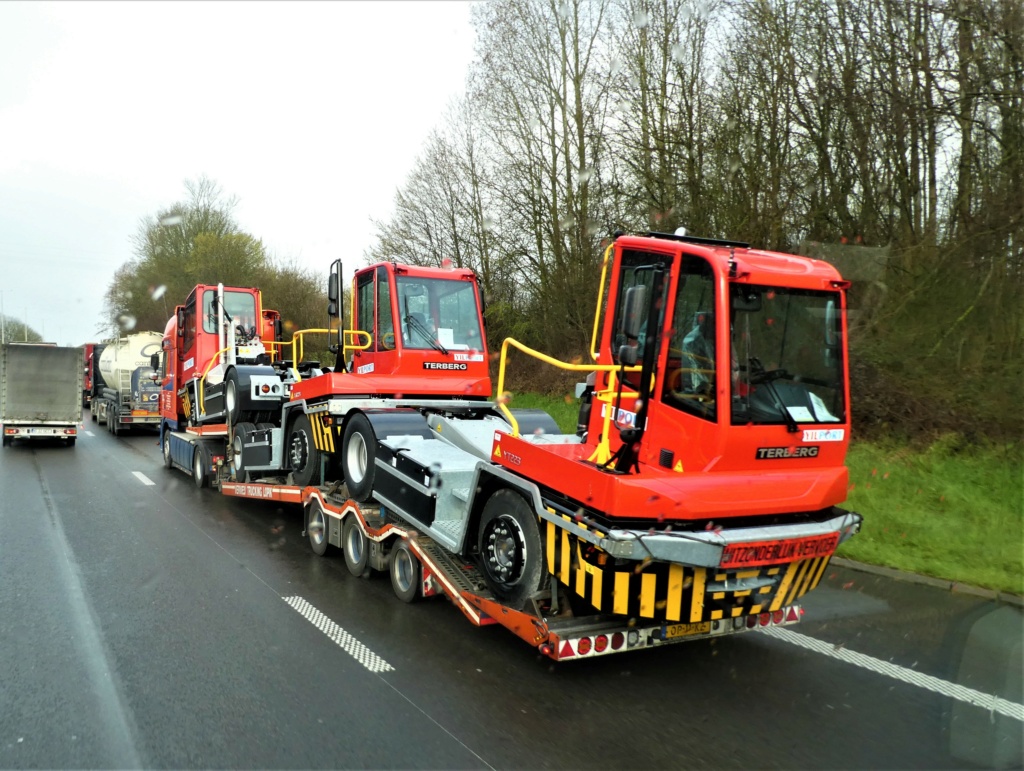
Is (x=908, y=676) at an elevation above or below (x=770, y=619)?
below

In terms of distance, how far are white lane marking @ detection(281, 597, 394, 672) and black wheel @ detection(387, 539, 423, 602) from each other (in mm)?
688

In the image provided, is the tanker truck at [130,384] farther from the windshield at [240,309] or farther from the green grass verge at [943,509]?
the green grass verge at [943,509]

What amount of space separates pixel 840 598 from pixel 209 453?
32.1 feet

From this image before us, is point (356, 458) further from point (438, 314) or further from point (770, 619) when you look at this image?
point (770, 619)

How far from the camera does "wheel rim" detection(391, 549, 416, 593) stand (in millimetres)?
6641

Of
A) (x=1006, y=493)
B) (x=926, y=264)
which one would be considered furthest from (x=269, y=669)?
(x=926, y=264)

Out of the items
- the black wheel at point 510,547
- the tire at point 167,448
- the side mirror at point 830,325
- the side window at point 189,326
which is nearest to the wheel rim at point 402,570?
the black wheel at point 510,547

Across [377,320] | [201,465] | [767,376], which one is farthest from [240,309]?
[767,376]

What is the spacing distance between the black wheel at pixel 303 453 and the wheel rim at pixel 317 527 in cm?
66

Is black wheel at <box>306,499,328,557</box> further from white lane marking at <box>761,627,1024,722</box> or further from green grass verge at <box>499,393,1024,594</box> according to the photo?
green grass verge at <box>499,393,1024,594</box>

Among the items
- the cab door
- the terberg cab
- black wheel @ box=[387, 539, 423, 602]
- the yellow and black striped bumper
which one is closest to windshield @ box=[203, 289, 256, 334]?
the cab door

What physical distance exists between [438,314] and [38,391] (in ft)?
52.8

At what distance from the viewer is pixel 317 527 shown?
8.43 metres

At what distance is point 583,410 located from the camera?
592cm
